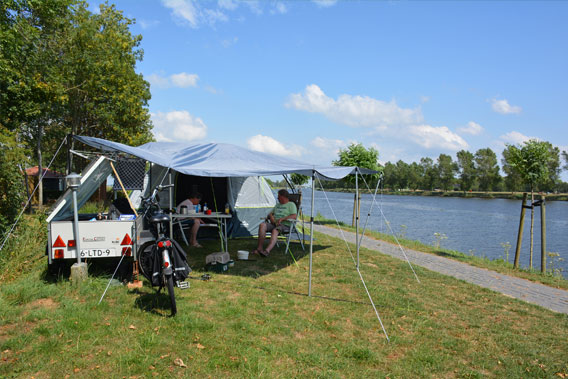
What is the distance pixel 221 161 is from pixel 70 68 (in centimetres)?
943

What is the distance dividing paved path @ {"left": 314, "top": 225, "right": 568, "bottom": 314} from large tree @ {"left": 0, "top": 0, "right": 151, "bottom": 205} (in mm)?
8924

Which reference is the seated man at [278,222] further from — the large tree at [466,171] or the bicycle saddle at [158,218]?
the large tree at [466,171]

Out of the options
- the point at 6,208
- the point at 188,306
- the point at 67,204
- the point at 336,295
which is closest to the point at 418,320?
the point at 336,295

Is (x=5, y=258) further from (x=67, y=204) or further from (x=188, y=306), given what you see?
(x=188, y=306)

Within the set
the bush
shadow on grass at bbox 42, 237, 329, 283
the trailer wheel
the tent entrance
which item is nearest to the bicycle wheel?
shadow on grass at bbox 42, 237, 329, 283

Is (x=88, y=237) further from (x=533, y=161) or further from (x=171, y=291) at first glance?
(x=533, y=161)

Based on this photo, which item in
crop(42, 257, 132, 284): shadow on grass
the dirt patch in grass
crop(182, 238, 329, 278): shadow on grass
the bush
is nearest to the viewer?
the dirt patch in grass

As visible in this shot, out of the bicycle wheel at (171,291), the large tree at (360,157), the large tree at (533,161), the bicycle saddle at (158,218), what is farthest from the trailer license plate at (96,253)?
the large tree at (360,157)

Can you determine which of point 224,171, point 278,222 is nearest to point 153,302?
point 224,171

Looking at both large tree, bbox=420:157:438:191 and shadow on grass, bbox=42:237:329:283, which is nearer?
shadow on grass, bbox=42:237:329:283

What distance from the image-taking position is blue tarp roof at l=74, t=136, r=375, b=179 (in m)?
4.71

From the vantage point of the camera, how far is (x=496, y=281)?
5.56 meters

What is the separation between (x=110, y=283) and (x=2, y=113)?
8240mm

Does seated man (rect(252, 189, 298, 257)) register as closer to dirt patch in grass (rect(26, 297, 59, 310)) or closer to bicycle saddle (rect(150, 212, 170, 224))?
bicycle saddle (rect(150, 212, 170, 224))
